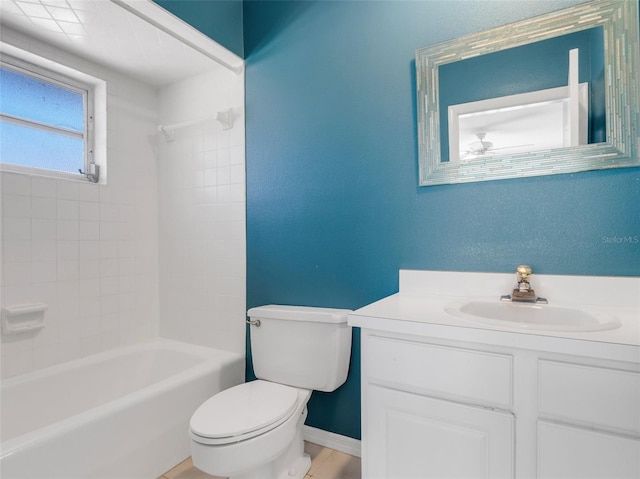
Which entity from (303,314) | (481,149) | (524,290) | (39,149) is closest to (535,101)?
(481,149)

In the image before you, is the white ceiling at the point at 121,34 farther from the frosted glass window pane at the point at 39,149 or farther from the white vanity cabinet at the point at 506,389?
the white vanity cabinet at the point at 506,389

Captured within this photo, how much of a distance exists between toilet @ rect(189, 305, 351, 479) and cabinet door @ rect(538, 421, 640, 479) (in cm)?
82

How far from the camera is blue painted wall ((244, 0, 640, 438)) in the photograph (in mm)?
1272

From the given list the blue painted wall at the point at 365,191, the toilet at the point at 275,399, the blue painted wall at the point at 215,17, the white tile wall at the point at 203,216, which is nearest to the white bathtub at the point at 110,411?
the white tile wall at the point at 203,216

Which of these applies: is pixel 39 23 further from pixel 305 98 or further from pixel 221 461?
pixel 221 461

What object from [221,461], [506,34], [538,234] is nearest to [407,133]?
[506,34]

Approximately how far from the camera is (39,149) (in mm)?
1929

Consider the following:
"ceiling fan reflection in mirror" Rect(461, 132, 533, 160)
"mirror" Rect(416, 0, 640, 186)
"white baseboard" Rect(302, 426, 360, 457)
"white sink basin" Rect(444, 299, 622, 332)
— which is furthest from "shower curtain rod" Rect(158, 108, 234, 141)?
"white baseboard" Rect(302, 426, 360, 457)

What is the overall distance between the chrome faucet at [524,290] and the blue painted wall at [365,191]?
0.08 metres

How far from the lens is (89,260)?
80.4 inches

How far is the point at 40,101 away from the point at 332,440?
2440 millimetres

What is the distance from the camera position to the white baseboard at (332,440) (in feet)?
5.49

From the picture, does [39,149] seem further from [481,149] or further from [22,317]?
[481,149]

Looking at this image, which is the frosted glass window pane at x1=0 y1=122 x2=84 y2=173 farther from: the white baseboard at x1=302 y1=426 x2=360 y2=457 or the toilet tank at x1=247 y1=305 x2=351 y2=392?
the white baseboard at x1=302 y1=426 x2=360 y2=457
